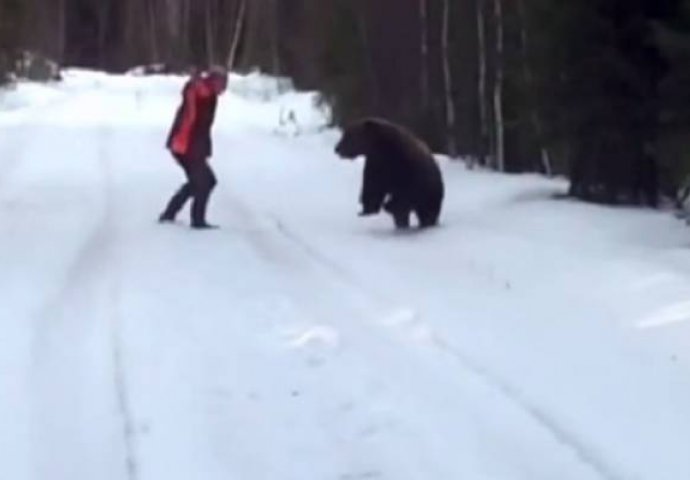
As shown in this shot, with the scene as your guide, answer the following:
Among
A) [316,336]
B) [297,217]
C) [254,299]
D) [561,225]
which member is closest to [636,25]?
[561,225]

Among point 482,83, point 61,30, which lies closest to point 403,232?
point 482,83

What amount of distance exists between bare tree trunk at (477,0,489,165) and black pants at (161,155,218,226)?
8.88 meters

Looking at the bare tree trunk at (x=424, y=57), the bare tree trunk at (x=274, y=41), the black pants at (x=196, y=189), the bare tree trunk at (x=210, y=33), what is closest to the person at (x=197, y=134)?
the black pants at (x=196, y=189)

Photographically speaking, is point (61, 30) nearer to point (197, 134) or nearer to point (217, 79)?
point (197, 134)

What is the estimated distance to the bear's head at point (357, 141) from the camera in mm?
18172

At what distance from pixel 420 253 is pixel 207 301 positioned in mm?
3291

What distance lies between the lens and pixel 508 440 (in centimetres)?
848

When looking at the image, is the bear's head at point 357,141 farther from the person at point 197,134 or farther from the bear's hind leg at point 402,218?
the person at point 197,134

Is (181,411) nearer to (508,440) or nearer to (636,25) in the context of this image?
(508,440)

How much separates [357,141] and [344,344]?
7293mm

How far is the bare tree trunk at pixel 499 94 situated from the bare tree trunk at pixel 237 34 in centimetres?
5490

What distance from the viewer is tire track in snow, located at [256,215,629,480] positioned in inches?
316

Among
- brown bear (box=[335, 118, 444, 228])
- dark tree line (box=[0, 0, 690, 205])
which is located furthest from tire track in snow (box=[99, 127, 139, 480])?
dark tree line (box=[0, 0, 690, 205])

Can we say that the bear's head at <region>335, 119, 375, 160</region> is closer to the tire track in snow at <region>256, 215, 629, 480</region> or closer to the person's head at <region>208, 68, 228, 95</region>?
the person's head at <region>208, 68, 228, 95</region>
